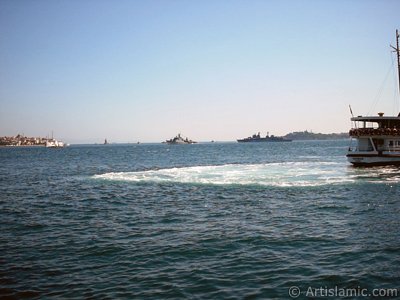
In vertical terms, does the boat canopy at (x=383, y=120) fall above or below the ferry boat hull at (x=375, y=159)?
above

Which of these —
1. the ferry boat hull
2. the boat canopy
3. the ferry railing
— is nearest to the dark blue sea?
the ferry boat hull

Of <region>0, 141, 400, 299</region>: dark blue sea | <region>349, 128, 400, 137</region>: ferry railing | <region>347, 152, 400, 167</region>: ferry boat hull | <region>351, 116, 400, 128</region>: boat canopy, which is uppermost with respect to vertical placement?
<region>351, 116, 400, 128</region>: boat canopy

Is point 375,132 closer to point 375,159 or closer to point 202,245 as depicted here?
point 375,159

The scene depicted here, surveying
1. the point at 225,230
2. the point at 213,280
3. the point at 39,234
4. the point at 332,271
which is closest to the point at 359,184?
the point at 225,230

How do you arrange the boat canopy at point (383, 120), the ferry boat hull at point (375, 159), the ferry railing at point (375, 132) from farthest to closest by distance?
the boat canopy at point (383, 120), the ferry boat hull at point (375, 159), the ferry railing at point (375, 132)

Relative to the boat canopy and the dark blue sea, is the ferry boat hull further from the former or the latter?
→ the dark blue sea

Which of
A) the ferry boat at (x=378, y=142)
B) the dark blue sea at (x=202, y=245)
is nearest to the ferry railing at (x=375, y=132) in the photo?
the ferry boat at (x=378, y=142)

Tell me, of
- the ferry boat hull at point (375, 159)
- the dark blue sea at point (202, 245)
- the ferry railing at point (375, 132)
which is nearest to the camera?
the dark blue sea at point (202, 245)

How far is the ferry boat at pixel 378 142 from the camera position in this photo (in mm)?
45281

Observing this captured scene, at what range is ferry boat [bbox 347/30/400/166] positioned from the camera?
149 ft

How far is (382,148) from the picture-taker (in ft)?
152

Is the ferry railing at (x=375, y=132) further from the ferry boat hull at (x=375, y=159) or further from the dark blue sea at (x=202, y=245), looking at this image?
the dark blue sea at (x=202, y=245)

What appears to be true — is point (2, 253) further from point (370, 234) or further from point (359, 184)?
point (359, 184)

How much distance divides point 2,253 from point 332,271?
501 inches
